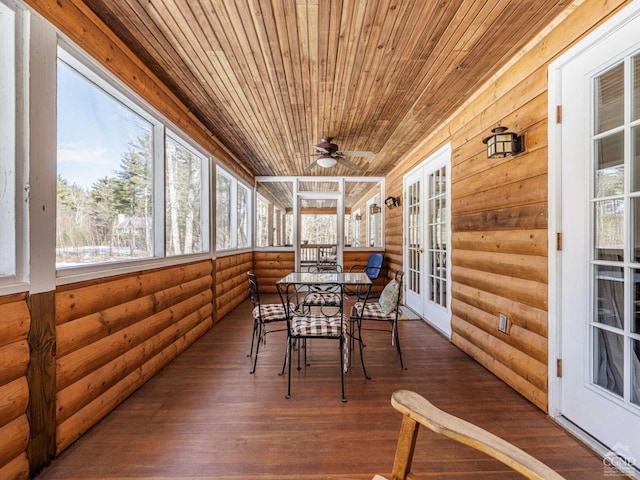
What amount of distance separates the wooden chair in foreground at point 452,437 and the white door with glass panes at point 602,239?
50.1 inches

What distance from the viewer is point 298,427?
6.08 ft

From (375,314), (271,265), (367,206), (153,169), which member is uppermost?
(367,206)

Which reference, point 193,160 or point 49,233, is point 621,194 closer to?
point 49,233

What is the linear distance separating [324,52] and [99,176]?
1.79 meters

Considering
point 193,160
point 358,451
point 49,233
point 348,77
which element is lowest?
point 358,451

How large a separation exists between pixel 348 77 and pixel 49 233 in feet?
7.68

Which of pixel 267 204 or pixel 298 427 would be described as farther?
pixel 267 204

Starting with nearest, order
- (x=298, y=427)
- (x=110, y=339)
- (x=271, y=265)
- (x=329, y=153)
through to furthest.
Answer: (x=298, y=427)
(x=110, y=339)
(x=329, y=153)
(x=271, y=265)

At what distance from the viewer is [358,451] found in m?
1.65

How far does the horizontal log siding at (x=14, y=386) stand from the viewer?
130 cm

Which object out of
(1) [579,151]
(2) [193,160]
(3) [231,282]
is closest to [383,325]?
(3) [231,282]

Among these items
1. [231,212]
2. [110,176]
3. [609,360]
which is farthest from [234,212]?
[609,360]

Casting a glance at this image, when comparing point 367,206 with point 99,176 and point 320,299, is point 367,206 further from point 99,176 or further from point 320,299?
point 99,176

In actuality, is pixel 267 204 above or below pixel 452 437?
above
